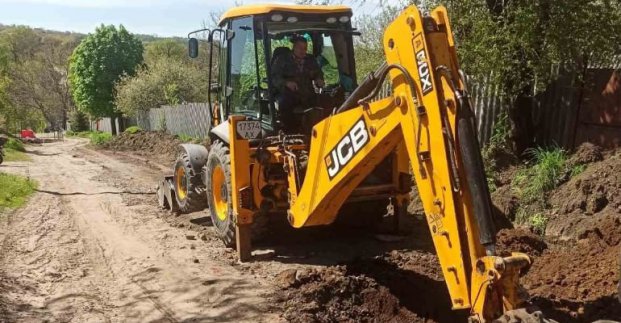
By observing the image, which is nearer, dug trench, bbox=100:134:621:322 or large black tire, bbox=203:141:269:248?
dug trench, bbox=100:134:621:322

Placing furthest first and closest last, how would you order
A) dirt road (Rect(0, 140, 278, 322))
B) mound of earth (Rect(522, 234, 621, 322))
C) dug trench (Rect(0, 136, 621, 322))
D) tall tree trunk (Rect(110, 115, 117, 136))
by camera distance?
1. tall tree trunk (Rect(110, 115, 117, 136))
2. dirt road (Rect(0, 140, 278, 322))
3. dug trench (Rect(0, 136, 621, 322))
4. mound of earth (Rect(522, 234, 621, 322))

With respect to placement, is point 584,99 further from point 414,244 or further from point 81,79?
point 81,79

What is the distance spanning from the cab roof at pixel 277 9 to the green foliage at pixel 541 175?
11.4 feet

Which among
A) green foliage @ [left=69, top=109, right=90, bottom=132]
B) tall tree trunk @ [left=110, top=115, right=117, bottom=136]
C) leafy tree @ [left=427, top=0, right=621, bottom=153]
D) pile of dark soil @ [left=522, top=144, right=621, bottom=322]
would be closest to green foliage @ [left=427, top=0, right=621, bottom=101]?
leafy tree @ [left=427, top=0, right=621, bottom=153]

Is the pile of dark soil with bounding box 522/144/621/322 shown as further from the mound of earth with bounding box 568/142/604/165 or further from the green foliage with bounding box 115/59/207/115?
the green foliage with bounding box 115/59/207/115

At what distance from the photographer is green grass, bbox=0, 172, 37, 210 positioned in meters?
11.1

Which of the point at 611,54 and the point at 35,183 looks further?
the point at 35,183

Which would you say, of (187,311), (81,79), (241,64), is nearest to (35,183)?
(241,64)

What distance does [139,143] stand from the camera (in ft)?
91.3

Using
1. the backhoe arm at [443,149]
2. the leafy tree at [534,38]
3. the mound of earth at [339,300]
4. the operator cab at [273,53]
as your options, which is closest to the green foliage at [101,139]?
the operator cab at [273,53]

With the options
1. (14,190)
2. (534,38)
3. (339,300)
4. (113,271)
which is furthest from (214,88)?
(14,190)

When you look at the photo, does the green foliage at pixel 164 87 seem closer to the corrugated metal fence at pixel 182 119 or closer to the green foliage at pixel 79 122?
the corrugated metal fence at pixel 182 119

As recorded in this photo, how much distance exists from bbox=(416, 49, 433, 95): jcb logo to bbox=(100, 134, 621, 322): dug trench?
2.01 m

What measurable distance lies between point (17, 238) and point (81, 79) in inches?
1584
